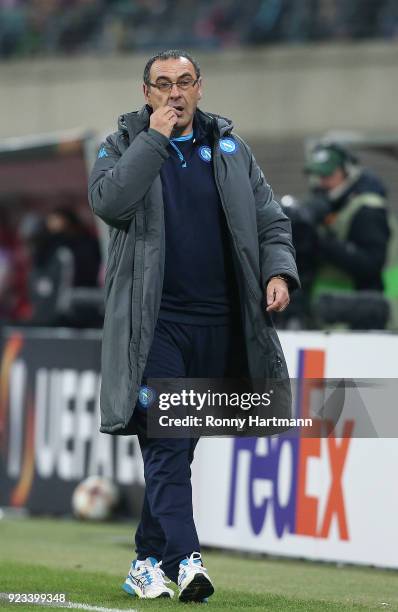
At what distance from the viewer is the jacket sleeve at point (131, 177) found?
6.20 meters

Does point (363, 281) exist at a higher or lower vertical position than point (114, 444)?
higher

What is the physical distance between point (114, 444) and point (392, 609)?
523 centimetres

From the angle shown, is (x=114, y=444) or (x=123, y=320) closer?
(x=123, y=320)

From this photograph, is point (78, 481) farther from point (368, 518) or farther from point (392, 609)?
point (392, 609)

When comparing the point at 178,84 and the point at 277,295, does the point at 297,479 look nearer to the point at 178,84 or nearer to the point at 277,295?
the point at 277,295

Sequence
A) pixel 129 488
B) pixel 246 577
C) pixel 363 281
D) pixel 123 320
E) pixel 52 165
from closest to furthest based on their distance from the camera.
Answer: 1. pixel 123 320
2. pixel 246 577
3. pixel 363 281
4. pixel 129 488
5. pixel 52 165

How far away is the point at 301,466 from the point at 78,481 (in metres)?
3.23

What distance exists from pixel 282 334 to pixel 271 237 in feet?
9.06

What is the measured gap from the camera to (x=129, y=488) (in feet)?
37.7

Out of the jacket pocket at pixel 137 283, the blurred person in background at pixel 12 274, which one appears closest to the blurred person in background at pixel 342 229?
the jacket pocket at pixel 137 283

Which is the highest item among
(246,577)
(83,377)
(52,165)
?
(52,165)

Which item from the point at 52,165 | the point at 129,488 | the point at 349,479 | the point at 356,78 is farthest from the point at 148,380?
the point at 356,78

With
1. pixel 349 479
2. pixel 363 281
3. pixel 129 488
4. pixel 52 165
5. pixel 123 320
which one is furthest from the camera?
pixel 52 165

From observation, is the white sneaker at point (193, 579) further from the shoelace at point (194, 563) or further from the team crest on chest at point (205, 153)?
the team crest on chest at point (205, 153)
